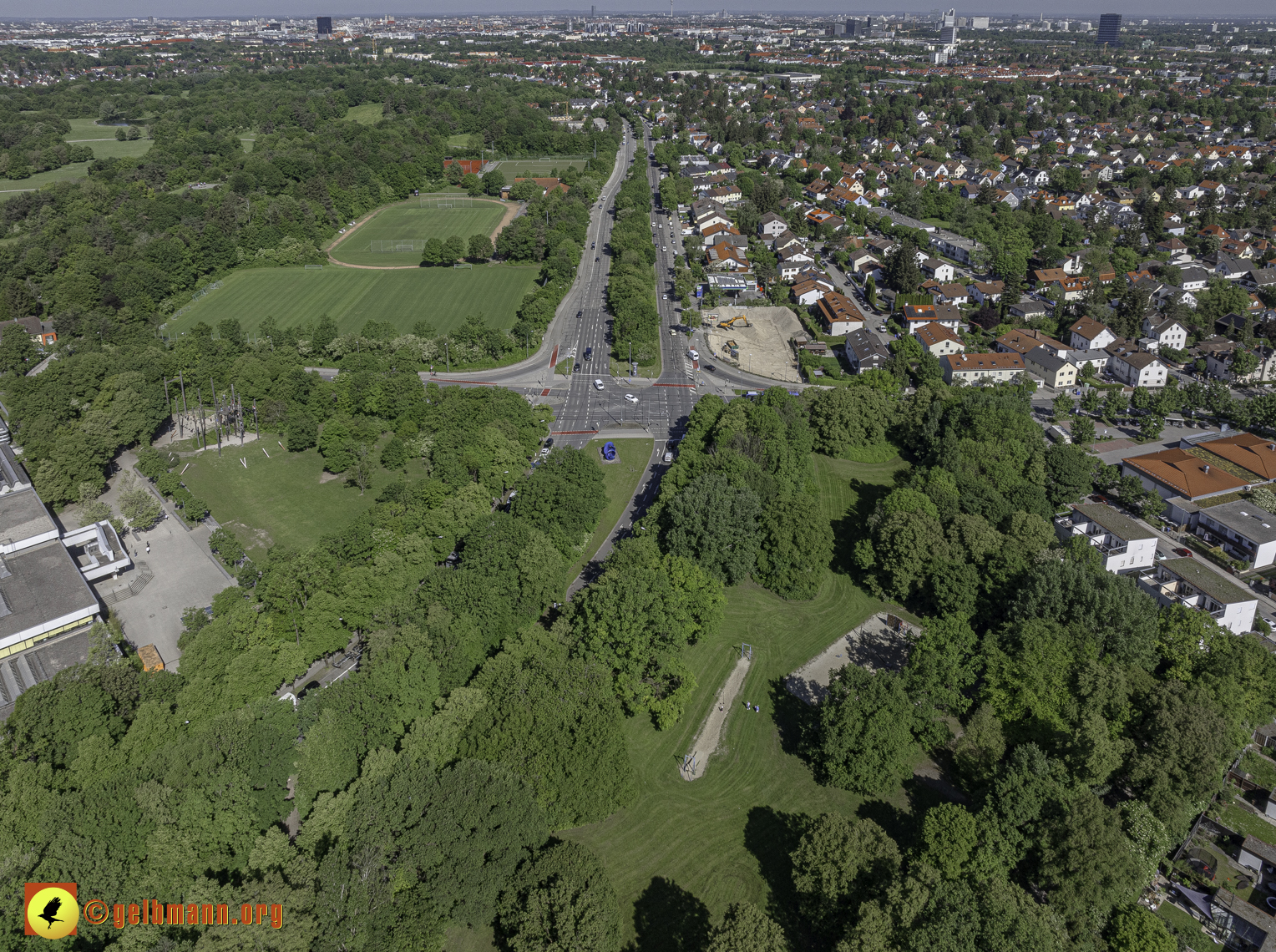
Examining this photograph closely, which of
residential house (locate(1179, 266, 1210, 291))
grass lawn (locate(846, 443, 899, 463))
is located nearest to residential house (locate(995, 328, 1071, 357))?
grass lawn (locate(846, 443, 899, 463))

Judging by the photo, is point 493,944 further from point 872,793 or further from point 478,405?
point 478,405

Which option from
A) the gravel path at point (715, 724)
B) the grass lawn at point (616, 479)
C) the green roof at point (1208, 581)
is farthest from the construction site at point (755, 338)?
the gravel path at point (715, 724)

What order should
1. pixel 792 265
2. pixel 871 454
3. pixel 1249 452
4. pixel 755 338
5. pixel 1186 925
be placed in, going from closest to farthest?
pixel 1186 925
pixel 1249 452
pixel 871 454
pixel 755 338
pixel 792 265

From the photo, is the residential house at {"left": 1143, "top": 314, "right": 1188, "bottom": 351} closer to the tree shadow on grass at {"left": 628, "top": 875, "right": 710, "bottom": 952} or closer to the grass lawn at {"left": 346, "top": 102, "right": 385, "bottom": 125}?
the tree shadow on grass at {"left": 628, "top": 875, "right": 710, "bottom": 952}

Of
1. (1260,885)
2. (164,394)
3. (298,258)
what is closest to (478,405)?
(164,394)

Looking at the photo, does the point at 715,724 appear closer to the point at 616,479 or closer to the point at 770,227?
the point at 616,479

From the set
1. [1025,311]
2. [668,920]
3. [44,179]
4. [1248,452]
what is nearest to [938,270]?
[1025,311]

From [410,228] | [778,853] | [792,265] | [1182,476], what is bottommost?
[778,853]
